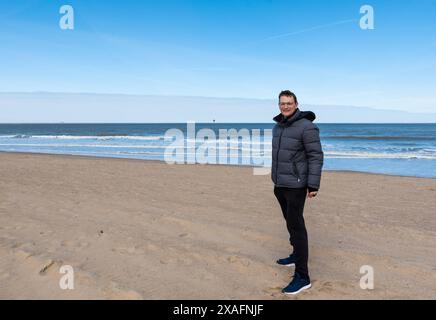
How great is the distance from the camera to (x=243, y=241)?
548 centimetres

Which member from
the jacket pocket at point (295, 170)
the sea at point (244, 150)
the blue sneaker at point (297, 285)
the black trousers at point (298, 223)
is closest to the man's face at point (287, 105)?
the jacket pocket at point (295, 170)

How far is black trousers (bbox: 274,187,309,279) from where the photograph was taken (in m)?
3.76

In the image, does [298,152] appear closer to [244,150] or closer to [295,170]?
[295,170]

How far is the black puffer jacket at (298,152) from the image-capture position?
363 cm

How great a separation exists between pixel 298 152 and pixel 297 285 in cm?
129

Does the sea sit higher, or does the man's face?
the man's face

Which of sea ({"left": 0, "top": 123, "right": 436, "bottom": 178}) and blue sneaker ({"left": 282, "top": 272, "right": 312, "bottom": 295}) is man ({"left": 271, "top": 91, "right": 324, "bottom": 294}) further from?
sea ({"left": 0, "top": 123, "right": 436, "bottom": 178})

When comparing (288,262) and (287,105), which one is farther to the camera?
(288,262)

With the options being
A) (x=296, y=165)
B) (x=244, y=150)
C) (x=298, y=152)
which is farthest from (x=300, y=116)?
(x=244, y=150)

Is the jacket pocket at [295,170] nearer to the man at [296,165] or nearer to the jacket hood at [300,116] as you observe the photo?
the man at [296,165]

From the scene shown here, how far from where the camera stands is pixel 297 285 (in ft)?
12.2

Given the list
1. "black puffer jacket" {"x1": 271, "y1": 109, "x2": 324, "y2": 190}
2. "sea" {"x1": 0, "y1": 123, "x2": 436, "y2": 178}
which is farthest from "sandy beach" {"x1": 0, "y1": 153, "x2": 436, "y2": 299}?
"sea" {"x1": 0, "y1": 123, "x2": 436, "y2": 178}
